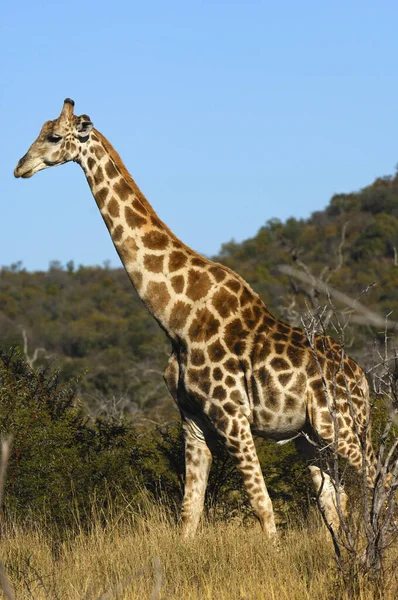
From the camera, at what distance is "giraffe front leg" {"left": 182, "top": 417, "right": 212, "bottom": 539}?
7.30 metres

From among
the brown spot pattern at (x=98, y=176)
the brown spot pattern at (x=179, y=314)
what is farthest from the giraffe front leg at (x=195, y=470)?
the brown spot pattern at (x=98, y=176)

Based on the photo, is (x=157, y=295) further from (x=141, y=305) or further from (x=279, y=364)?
(x=141, y=305)

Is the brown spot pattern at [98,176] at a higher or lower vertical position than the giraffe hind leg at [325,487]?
higher

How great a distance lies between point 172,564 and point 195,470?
1201 mm

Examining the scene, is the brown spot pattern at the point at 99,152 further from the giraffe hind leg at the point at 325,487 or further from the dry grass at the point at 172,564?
the dry grass at the point at 172,564

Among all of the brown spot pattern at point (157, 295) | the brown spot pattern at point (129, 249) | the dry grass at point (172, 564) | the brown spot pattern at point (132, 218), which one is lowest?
the dry grass at point (172, 564)

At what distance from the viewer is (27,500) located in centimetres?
830

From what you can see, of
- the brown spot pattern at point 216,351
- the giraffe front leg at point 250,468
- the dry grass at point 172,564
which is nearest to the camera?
the dry grass at point 172,564

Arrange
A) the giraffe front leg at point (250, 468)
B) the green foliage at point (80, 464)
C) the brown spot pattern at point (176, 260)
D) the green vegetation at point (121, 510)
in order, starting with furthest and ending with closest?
the green foliage at point (80, 464)
the brown spot pattern at point (176, 260)
the giraffe front leg at point (250, 468)
the green vegetation at point (121, 510)

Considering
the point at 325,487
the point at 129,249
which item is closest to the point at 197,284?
the point at 129,249

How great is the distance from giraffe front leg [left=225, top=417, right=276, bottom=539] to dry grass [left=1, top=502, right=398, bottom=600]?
0.19 metres

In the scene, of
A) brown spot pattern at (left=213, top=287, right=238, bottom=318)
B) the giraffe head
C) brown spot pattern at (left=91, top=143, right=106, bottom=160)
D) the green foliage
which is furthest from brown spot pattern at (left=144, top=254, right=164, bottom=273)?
the green foliage

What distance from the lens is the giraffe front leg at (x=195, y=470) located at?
7297 mm

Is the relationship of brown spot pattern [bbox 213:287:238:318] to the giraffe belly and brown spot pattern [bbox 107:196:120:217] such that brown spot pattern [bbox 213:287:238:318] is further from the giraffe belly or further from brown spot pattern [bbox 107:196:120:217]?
brown spot pattern [bbox 107:196:120:217]
